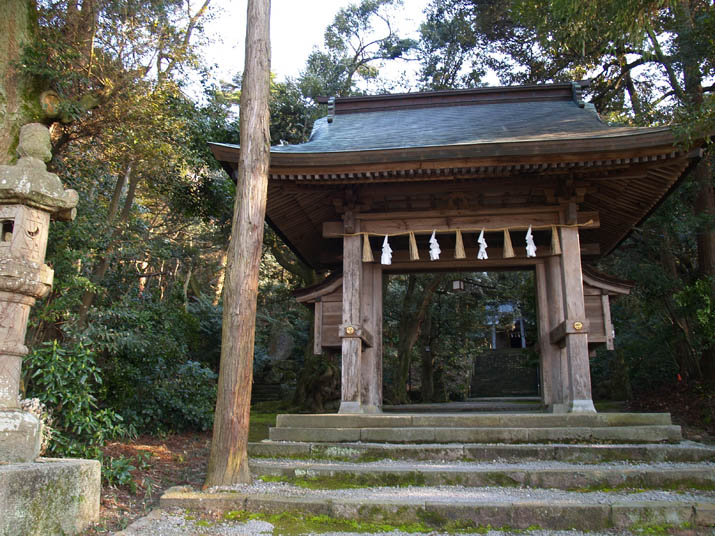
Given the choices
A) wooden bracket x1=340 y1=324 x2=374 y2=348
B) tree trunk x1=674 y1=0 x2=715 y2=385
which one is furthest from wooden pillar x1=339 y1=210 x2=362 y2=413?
tree trunk x1=674 y1=0 x2=715 y2=385

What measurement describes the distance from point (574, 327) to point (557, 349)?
103cm

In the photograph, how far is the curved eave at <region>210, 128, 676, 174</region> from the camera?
6098 mm

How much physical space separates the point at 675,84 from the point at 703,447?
Answer: 283 inches

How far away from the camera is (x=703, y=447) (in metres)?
4.96

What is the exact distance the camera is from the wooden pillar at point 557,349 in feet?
23.3

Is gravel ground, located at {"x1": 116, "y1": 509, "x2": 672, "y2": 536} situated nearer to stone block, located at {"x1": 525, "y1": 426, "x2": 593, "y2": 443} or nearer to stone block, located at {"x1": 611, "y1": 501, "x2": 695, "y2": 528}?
stone block, located at {"x1": 611, "y1": 501, "x2": 695, "y2": 528}

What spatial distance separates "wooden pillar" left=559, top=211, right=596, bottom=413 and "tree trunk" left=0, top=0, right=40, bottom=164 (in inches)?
291

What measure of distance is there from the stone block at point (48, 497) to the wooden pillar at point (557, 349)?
18.7ft

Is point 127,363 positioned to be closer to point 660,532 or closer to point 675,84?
point 660,532

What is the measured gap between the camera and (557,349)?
746cm

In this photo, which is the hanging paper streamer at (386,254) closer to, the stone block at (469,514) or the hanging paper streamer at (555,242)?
the hanging paper streamer at (555,242)

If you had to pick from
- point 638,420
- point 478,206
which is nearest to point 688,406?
point 638,420

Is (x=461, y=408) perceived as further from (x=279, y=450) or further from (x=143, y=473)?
(x=143, y=473)

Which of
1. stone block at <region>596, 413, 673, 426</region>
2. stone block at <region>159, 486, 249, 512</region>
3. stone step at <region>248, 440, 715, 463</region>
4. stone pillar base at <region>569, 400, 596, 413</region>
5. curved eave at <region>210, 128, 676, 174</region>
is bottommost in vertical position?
stone block at <region>159, 486, 249, 512</region>
